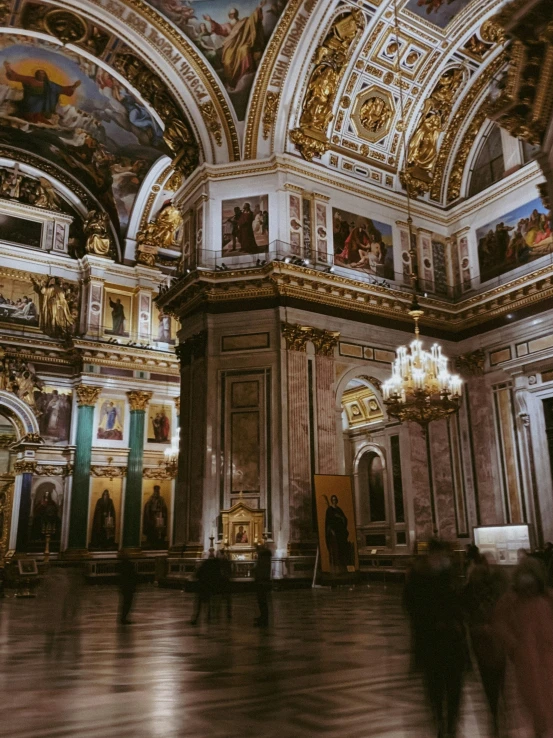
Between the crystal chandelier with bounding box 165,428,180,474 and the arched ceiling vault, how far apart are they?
31.0 ft

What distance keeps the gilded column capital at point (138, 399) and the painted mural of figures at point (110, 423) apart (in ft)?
1.84

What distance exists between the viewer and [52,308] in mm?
23078

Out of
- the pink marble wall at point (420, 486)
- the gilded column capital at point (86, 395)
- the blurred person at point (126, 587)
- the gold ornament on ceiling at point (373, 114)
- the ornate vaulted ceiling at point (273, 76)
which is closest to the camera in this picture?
the blurred person at point (126, 587)

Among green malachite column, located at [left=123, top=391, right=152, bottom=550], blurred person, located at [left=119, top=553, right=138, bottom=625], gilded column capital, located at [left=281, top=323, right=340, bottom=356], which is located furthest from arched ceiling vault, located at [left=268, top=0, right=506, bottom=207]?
blurred person, located at [left=119, top=553, right=138, bottom=625]

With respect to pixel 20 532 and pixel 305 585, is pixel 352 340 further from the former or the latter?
pixel 20 532

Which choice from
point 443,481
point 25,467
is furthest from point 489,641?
point 25,467

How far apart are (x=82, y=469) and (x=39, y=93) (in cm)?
1167

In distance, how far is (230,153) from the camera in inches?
687

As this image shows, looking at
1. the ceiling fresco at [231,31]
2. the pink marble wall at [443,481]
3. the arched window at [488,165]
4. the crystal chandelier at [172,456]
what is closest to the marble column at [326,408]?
the pink marble wall at [443,481]

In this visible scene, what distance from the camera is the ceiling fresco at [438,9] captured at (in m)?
16.5

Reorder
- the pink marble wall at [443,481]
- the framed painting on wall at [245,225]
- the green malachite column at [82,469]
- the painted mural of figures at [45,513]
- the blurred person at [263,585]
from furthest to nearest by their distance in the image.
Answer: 1. the green malachite column at [82,469]
2. the painted mural of figures at [45,513]
3. the pink marble wall at [443,481]
4. the framed painting on wall at [245,225]
5. the blurred person at [263,585]

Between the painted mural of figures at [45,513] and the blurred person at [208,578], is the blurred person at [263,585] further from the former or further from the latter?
the painted mural of figures at [45,513]

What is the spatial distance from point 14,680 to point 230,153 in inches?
576

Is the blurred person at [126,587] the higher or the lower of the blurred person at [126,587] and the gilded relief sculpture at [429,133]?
the lower
